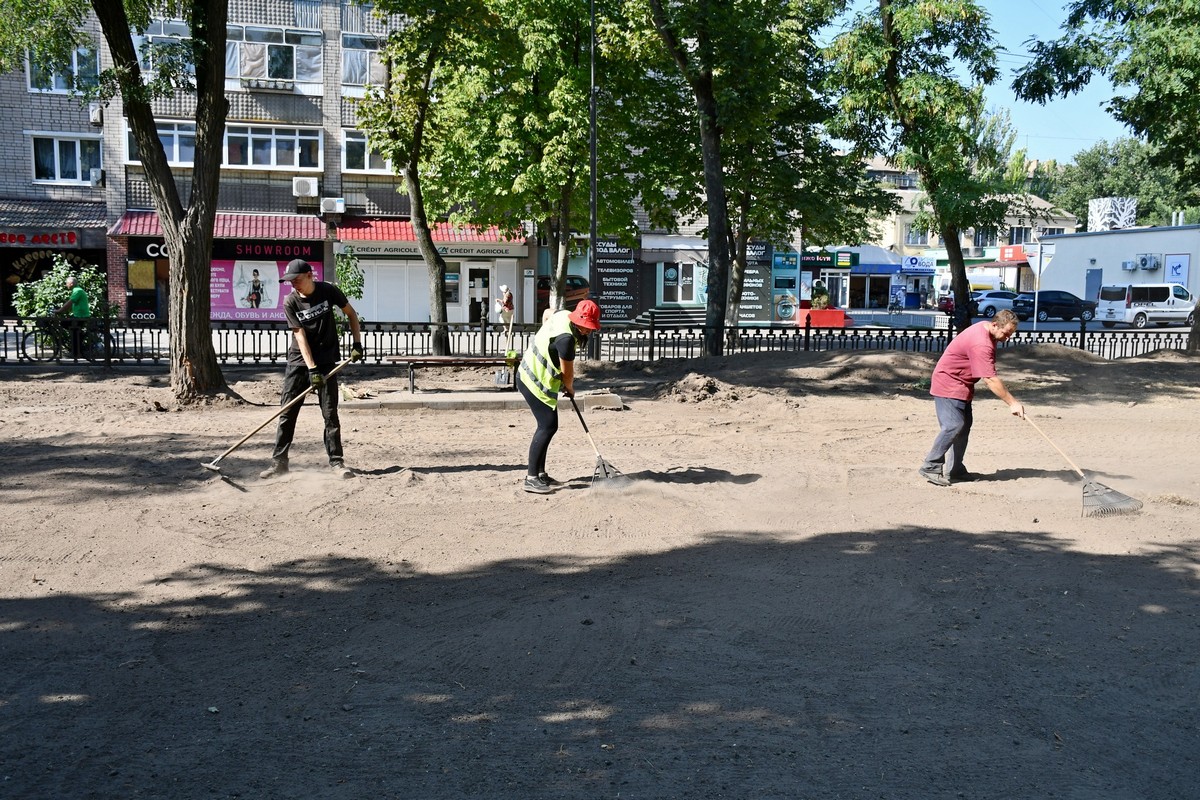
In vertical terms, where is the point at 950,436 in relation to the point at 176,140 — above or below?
below

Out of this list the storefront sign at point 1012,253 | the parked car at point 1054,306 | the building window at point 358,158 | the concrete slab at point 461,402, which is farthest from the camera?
the parked car at point 1054,306

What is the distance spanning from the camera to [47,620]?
5.79 meters

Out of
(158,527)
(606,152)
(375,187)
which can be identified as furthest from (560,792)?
(375,187)

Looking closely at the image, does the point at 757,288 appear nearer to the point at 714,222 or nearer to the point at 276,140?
the point at 276,140

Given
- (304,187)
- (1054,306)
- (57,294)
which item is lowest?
(57,294)

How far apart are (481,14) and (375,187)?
719 inches

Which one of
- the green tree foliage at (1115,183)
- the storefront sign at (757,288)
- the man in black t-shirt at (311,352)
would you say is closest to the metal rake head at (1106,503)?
the man in black t-shirt at (311,352)

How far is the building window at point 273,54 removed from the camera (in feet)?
111

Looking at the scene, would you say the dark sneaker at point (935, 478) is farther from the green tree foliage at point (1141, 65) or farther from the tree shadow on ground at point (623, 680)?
the green tree foliage at point (1141, 65)

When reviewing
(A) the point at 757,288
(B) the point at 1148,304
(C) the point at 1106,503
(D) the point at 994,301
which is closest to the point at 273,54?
(A) the point at 757,288

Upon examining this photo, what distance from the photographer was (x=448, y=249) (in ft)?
117

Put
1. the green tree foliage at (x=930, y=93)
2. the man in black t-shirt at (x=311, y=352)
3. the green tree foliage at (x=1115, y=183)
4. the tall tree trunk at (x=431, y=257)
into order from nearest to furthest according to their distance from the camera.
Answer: the man in black t-shirt at (x=311, y=352), the green tree foliage at (x=930, y=93), the tall tree trunk at (x=431, y=257), the green tree foliage at (x=1115, y=183)

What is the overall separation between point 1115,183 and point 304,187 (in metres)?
59.0

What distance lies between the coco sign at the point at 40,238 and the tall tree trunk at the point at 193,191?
23.5m
